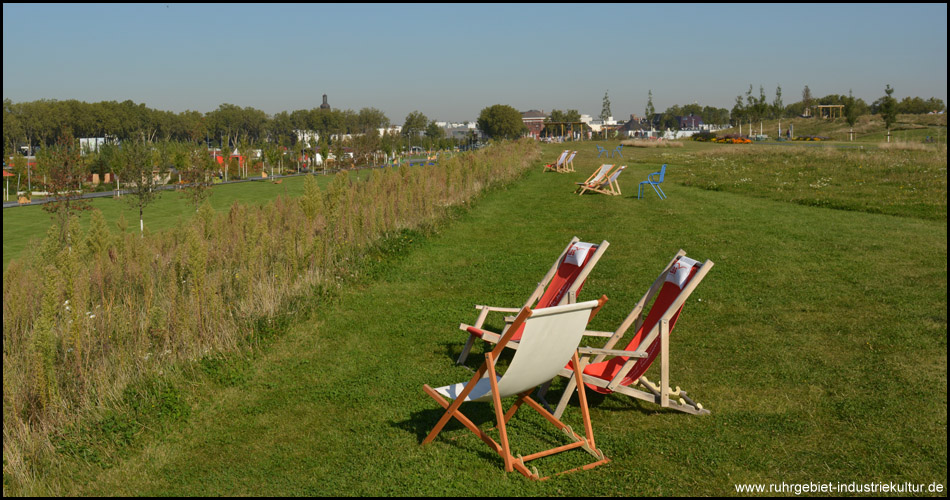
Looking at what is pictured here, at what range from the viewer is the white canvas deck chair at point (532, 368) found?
11.9 ft

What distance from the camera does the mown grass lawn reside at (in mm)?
3875

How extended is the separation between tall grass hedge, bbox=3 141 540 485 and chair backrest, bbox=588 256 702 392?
10.6 feet

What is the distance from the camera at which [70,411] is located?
460cm

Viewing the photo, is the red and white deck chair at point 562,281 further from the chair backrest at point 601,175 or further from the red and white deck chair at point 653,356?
the chair backrest at point 601,175

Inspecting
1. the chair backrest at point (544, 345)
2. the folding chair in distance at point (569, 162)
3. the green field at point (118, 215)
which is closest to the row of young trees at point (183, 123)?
the green field at point (118, 215)

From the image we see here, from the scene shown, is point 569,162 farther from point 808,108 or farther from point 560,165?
point 808,108

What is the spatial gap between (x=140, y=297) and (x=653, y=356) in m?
5.35

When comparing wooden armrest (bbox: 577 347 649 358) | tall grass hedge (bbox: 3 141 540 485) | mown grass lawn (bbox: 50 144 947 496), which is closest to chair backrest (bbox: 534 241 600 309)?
mown grass lawn (bbox: 50 144 947 496)

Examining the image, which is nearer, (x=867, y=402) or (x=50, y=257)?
(x=867, y=402)

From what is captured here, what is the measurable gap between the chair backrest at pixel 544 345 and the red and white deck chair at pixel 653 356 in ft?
1.41

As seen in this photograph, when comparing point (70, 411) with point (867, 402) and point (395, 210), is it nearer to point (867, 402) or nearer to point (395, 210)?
point (867, 402)

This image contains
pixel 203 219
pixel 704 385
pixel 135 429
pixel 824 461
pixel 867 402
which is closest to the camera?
pixel 824 461

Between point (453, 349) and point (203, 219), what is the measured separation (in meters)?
5.68

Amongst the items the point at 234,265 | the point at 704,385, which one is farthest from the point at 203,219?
the point at 704,385
